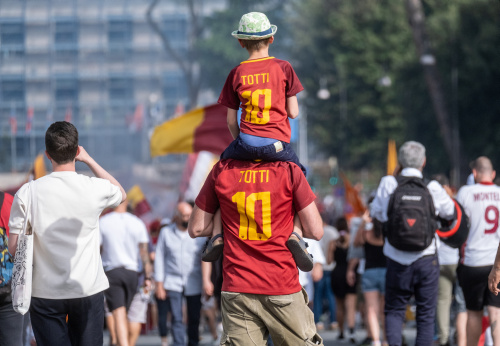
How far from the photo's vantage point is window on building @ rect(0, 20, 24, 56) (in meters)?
65.4

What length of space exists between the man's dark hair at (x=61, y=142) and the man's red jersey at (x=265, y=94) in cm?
100

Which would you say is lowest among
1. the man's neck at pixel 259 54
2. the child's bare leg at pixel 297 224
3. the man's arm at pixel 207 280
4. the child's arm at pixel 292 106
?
the man's arm at pixel 207 280

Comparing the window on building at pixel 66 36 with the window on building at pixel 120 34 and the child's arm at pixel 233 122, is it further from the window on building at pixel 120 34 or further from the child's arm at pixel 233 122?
the child's arm at pixel 233 122

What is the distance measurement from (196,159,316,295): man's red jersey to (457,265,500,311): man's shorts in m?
3.66

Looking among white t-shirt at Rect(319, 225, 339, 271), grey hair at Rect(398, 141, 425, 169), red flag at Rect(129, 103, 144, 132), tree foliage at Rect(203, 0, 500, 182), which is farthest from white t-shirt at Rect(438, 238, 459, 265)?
red flag at Rect(129, 103, 144, 132)

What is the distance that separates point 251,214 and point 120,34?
6800 cm

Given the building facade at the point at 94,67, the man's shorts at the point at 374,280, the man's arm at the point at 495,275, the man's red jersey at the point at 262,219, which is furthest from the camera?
the building facade at the point at 94,67

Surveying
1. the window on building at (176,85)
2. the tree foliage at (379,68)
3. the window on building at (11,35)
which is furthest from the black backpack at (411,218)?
the window on building at (11,35)

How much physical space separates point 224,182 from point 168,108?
221ft

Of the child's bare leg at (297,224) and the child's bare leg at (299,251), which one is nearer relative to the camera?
the child's bare leg at (299,251)

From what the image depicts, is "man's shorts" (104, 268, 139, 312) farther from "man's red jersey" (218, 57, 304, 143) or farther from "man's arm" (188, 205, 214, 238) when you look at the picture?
"man's red jersey" (218, 57, 304, 143)

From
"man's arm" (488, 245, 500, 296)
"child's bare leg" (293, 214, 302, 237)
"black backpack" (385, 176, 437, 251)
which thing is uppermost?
"child's bare leg" (293, 214, 302, 237)

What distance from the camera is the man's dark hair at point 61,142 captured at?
562 centimetres

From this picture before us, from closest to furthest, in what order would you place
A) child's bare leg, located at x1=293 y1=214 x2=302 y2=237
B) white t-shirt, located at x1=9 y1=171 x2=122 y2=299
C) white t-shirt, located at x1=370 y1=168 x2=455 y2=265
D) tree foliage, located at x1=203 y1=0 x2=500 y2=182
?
child's bare leg, located at x1=293 y1=214 x2=302 y2=237 → white t-shirt, located at x1=9 y1=171 x2=122 y2=299 → white t-shirt, located at x1=370 y1=168 x2=455 y2=265 → tree foliage, located at x1=203 y1=0 x2=500 y2=182
